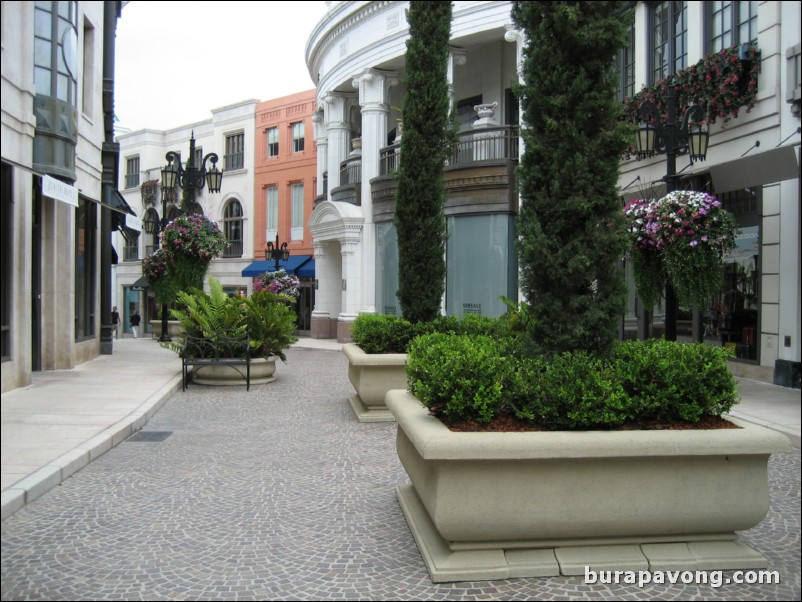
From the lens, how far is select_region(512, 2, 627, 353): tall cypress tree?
15.4 ft

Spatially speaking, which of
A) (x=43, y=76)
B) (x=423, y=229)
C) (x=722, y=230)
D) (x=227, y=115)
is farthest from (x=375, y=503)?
(x=227, y=115)

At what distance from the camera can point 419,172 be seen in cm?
970

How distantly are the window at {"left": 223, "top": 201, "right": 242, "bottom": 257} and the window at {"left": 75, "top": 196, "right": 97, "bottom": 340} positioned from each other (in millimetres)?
21663

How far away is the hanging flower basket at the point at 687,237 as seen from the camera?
9180 mm

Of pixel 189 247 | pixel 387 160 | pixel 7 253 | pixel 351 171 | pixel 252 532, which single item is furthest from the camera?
pixel 351 171

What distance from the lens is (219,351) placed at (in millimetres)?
12172

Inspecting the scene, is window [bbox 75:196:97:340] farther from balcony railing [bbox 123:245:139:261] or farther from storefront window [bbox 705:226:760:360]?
balcony railing [bbox 123:245:139:261]

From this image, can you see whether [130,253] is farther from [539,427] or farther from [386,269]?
[539,427]

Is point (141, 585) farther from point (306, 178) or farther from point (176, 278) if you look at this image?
point (306, 178)

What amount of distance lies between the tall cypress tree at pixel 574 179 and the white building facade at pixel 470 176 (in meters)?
1.16

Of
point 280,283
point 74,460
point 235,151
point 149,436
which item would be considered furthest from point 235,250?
point 74,460

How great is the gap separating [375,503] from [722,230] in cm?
654

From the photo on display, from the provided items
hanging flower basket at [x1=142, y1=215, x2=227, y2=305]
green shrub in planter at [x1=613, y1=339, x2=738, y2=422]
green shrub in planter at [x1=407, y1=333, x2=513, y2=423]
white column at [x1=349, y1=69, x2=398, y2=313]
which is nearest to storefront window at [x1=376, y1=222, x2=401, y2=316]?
white column at [x1=349, y1=69, x2=398, y2=313]

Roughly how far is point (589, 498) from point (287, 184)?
3320 cm
